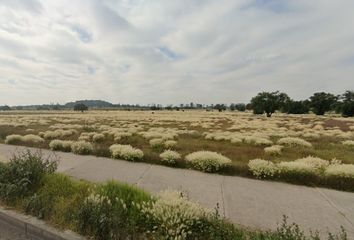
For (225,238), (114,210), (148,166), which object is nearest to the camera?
(225,238)

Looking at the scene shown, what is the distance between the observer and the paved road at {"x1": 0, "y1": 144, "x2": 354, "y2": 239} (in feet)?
17.5

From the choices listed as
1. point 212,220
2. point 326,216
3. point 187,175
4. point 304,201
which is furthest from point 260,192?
point 212,220

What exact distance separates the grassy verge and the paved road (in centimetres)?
54

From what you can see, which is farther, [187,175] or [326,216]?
[187,175]

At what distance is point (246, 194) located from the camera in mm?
6875

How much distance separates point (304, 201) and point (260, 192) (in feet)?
3.41

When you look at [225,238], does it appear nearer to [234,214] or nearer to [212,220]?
[212,220]

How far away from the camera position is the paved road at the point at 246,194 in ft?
17.5

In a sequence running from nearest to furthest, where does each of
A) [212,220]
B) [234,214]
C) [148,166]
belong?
[212,220]
[234,214]
[148,166]

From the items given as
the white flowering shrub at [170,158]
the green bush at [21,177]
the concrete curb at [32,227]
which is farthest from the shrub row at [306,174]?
the green bush at [21,177]

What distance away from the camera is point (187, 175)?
347 inches

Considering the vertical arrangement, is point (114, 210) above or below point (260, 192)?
above

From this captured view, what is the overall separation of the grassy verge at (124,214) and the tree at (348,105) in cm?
9662

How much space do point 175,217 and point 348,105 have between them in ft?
324
